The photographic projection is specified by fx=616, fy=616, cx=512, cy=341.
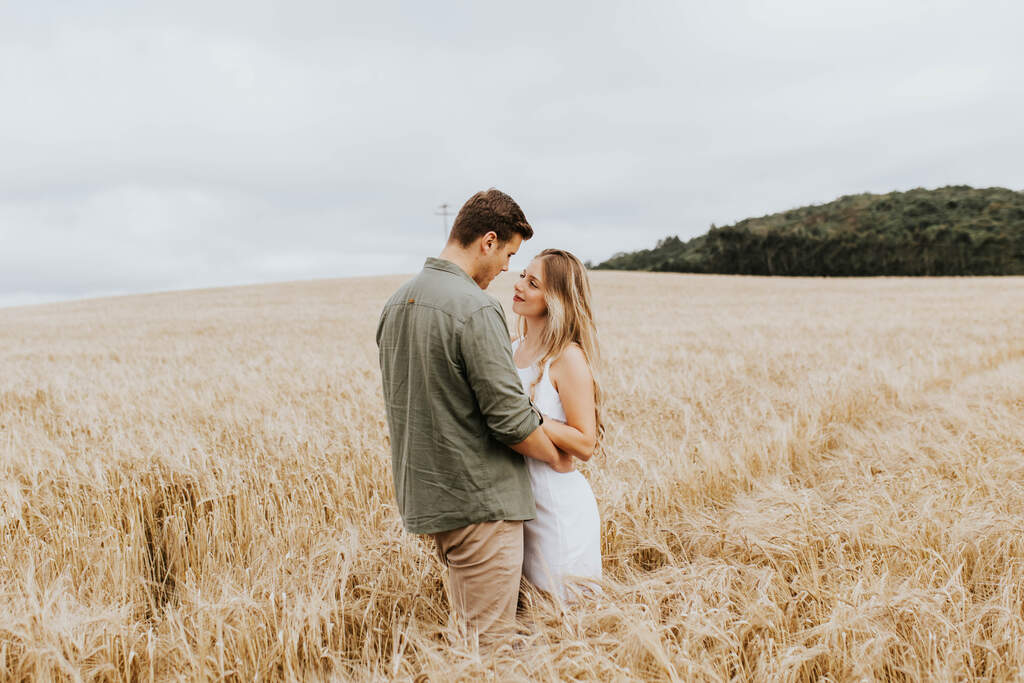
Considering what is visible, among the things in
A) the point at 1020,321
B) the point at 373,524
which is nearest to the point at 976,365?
the point at 1020,321

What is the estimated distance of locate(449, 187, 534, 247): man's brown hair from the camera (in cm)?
207

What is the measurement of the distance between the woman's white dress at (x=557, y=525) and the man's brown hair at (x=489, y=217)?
631mm

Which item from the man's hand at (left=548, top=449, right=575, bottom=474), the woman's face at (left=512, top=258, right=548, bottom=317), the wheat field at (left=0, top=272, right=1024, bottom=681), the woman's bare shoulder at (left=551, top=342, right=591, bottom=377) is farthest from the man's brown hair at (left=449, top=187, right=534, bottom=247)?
the wheat field at (left=0, top=272, right=1024, bottom=681)

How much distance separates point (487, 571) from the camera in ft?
7.32

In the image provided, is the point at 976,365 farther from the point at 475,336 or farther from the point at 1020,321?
the point at 475,336

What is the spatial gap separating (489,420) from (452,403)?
0.49 feet

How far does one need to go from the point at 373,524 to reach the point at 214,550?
88cm

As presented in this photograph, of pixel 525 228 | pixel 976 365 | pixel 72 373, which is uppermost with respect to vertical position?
pixel 525 228

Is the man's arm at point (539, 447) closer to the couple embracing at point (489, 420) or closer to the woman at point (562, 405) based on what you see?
the couple embracing at point (489, 420)

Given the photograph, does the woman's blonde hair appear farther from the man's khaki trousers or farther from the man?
the man's khaki trousers

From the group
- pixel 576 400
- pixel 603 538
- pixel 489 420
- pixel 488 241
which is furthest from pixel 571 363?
pixel 603 538

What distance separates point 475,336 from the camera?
2.00 metres

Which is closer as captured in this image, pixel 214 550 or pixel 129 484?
pixel 214 550

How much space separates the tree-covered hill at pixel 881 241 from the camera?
204 ft
